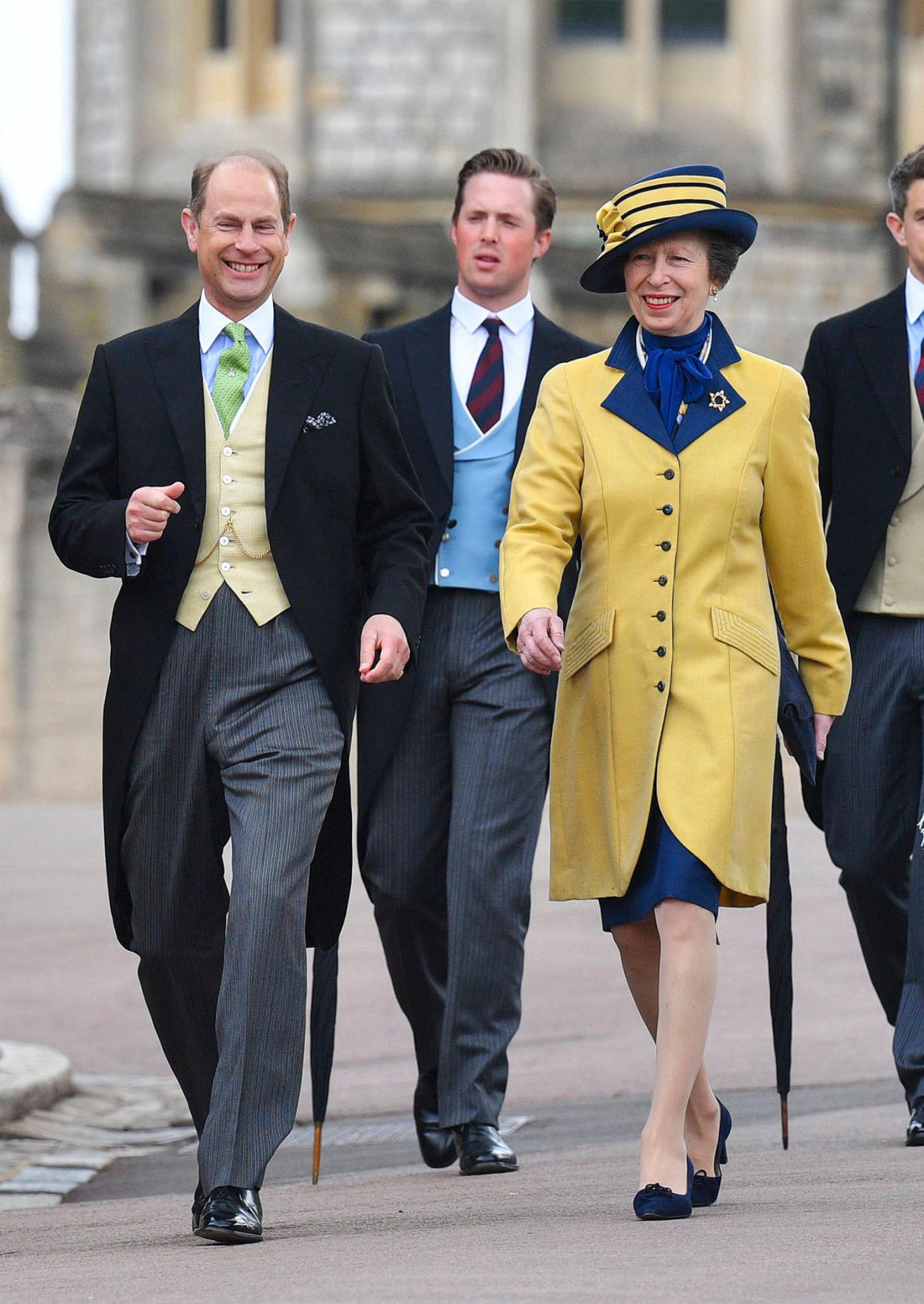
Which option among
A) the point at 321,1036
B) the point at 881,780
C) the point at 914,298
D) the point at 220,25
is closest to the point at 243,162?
the point at 914,298

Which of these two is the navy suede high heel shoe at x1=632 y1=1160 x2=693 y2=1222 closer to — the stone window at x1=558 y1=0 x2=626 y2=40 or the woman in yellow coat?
the woman in yellow coat

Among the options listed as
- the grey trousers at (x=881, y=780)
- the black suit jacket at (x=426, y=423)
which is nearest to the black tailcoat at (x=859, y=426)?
the grey trousers at (x=881, y=780)

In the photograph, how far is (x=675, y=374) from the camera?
4.93 metres

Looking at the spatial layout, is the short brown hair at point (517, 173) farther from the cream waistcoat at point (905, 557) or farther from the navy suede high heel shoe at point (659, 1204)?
the navy suede high heel shoe at point (659, 1204)

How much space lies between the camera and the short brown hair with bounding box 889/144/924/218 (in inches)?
239

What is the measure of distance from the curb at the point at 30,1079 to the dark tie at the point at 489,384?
2335 millimetres

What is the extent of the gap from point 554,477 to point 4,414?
13542 millimetres

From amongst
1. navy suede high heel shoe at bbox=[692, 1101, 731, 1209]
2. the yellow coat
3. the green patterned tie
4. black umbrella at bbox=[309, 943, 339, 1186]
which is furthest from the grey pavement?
the green patterned tie

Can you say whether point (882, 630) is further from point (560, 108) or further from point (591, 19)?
point (591, 19)

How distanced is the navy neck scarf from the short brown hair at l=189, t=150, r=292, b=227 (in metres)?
0.79

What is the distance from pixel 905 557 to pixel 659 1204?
2014 millimetres

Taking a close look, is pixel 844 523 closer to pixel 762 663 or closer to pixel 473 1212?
pixel 762 663

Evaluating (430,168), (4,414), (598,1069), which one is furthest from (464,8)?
(598,1069)

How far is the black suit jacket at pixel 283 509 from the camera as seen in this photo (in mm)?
4906
